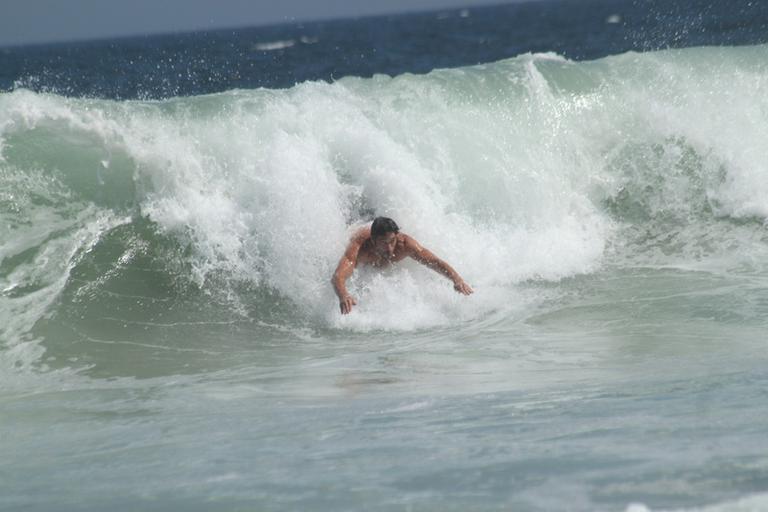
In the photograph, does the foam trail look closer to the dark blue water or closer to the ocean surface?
the ocean surface

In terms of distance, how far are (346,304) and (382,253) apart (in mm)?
639

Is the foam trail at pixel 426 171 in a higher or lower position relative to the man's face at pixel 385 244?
higher

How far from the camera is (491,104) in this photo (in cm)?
1135

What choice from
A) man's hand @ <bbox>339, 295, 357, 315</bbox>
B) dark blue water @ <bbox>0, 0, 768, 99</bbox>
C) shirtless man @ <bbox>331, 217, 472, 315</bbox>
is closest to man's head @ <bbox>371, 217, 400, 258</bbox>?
shirtless man @ <bbox>331, 217, 472, 315</bbox>

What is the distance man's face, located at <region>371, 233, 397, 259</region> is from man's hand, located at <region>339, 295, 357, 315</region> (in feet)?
1.69

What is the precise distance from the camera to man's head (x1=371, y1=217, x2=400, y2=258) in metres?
7.39

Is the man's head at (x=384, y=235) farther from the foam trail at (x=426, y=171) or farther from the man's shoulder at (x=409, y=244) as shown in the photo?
the foam trail at (x=426, y=171)

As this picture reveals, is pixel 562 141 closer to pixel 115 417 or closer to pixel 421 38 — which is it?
pixel 115 417

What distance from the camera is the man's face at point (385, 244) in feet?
24.4

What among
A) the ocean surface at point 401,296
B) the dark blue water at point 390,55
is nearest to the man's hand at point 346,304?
the ocean surface at point 401,296

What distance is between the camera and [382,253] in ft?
25.0

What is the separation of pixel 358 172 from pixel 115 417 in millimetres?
4413

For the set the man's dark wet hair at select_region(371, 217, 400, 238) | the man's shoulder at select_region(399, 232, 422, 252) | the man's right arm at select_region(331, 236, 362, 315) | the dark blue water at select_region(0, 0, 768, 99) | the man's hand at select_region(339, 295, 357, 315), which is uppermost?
the dark blue water at select_region(0, 0, 768, 99)

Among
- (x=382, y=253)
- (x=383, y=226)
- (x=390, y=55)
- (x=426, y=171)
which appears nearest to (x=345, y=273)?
(x=382, y=253)
